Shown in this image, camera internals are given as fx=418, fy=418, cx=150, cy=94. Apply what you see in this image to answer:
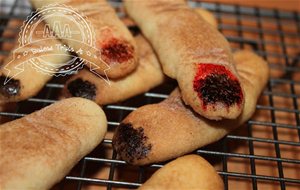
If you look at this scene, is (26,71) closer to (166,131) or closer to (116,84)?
(116,84)

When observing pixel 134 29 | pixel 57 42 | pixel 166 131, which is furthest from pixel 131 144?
pixel 134 29

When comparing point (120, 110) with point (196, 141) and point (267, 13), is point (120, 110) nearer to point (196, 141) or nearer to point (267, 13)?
point (196, 141)

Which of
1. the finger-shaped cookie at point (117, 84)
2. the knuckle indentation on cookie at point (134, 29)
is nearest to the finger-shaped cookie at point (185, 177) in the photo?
the finger-shaped cookie at point (117, 84)

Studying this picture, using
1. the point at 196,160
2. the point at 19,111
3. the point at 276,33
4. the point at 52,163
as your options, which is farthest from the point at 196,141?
the point at 276,33

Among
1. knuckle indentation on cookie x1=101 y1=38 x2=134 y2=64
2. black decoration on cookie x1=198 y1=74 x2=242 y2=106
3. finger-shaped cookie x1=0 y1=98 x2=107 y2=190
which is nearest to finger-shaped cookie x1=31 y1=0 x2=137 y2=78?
knuckle indentation on cookie x1=101 y1=38 x2=134 y2=64

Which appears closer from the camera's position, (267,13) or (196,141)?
(196,141)

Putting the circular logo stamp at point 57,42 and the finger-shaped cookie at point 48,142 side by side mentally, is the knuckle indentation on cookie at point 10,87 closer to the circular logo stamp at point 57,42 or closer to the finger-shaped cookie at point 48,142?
the circular logo stamp at point 57,42

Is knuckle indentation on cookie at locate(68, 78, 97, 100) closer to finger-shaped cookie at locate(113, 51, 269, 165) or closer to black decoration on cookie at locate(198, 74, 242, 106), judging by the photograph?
finger-shaped cookie at locate(113, 51, 269, 165)
